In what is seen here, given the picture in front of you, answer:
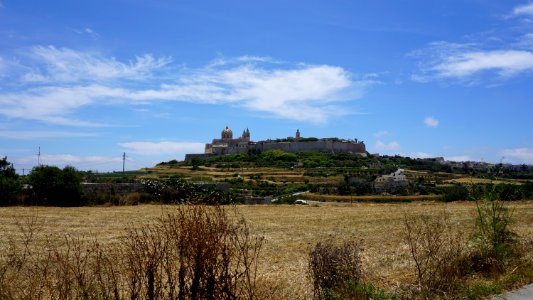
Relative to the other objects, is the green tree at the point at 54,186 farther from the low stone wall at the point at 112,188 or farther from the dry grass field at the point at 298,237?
the dry grass field at the point at 298,237

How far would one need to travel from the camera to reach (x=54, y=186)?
34531mm

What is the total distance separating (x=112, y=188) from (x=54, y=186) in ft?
24.0

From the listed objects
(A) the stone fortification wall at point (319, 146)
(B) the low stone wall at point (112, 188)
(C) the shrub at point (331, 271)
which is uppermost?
(A) the stone fortification wall at point (319, 146)

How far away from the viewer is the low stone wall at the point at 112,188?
39969 millimetres

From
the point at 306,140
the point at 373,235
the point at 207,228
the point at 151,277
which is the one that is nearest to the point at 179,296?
the point at 151,277

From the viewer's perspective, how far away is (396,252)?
1281cm

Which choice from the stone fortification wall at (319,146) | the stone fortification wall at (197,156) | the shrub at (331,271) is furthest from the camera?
the stone fortification wall at (197,156)

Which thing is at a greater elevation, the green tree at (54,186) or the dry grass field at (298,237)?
the green tree at (54,186)

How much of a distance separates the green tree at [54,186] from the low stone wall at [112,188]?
3.48 m

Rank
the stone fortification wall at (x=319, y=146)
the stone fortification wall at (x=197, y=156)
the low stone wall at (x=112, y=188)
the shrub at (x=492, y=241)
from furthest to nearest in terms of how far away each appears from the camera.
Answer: the stone fortification wall at (x=197, y=156) < the stone fortification wall at (x=319, y=146) < the low stone wall at (x=112, y=188) < the shrub at (x=492, y=241)

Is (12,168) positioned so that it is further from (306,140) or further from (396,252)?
(306,140)

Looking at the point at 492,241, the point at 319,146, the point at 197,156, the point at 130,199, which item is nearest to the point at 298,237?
the point at 492,241

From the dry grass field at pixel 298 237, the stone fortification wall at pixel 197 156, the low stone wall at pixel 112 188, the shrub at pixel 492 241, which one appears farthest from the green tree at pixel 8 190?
the stone fortification wall at pixel 197 156

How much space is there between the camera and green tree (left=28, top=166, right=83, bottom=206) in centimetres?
3466
